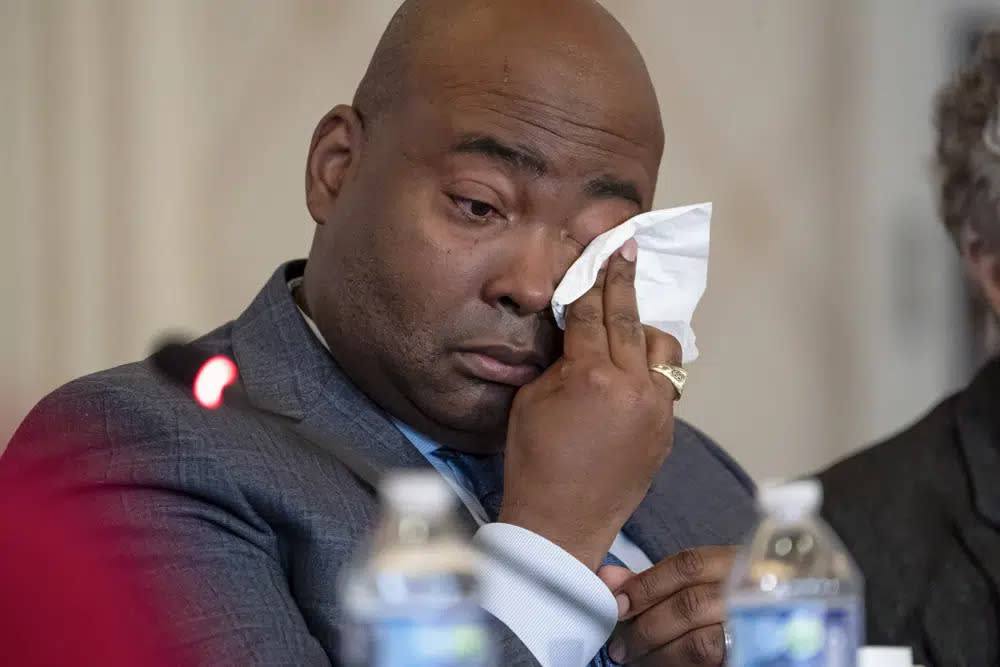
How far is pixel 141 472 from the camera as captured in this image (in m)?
1.36

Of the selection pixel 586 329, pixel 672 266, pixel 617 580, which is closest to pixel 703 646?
pixel 617 580

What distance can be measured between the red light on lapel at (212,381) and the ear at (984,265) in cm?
127

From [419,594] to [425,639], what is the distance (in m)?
0.08

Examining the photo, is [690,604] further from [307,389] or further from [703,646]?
[307,389]

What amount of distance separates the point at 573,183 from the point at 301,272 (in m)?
0.43

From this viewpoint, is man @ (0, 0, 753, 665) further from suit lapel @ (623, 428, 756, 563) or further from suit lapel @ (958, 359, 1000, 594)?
suit lapel @ (958, 359, 1000, 594)

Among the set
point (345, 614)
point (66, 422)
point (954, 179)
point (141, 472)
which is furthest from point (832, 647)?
point (954, 179)

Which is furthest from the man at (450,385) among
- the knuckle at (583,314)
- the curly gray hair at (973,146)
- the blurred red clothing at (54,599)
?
the curly gray hair at (973,146)

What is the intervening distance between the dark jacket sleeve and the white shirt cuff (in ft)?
0.63

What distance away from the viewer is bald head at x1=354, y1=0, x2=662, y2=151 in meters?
1.63

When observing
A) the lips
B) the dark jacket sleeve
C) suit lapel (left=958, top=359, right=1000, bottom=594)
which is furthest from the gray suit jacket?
suit lapel (left=958, top=359, right=1000, bottom=594)

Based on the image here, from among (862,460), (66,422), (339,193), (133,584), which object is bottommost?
(862,460)

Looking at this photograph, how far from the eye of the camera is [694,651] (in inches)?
56.6

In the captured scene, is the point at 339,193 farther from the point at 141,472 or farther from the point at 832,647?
the point at 832,647
